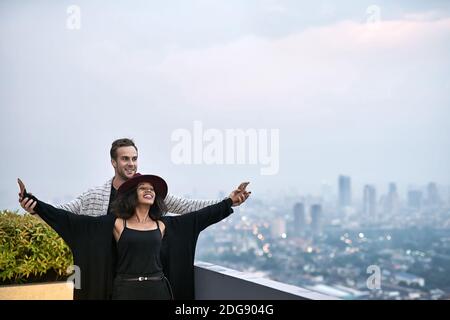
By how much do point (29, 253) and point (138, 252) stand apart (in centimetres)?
164

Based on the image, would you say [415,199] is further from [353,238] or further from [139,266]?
[139,266]

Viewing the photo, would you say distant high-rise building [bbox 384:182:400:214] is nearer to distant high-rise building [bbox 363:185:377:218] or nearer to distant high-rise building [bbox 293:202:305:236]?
distant high-rise building [bbox 363:185:377:218]

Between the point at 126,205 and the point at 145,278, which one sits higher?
the point at 126,205

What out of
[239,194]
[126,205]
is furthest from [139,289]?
[239,194]

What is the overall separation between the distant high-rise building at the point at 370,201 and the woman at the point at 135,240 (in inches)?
345

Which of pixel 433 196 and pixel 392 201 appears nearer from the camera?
pixel 433 196

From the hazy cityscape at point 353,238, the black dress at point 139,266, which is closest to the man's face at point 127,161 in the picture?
the black dress at point 139,266

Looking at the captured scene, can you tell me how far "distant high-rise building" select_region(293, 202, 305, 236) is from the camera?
11831 millimetres

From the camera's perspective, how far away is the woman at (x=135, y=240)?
2.83 meters

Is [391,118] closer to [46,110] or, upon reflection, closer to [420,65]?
[420,65]

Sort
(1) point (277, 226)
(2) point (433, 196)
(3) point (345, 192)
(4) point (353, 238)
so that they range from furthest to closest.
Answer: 1. (4) point (353, 238)
2. (3) point (345, 192)
3. (2) point (433, 196)
4. (1) point (277, 226)

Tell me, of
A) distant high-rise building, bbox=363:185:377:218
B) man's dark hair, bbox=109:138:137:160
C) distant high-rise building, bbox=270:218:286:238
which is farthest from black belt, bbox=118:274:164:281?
distant high-rise building, bbox=363:185:377:218

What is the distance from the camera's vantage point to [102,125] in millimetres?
8211

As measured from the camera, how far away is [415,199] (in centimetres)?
1105
